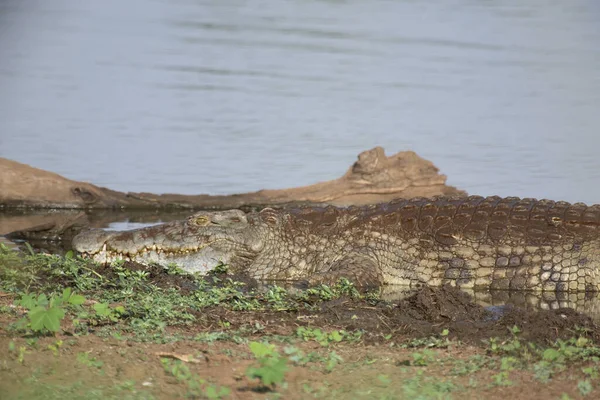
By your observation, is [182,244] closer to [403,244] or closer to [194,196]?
[403,244]

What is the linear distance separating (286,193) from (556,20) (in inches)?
651

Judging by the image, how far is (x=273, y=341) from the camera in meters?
6.21

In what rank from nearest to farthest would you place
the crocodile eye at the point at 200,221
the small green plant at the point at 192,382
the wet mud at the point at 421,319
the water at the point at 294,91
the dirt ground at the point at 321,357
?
the small green plant at the point at 192,382 < the dirt ground at the point at 321,357 < the wet mud at the point at 421,319 < the crocodile eye at the point at 200,221 < the water at the point at 294,91

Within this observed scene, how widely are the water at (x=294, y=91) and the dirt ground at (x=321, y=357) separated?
6543 mm

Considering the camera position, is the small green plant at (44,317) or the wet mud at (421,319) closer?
the small green plant at (44,317)

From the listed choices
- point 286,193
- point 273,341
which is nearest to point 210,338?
point 273,341

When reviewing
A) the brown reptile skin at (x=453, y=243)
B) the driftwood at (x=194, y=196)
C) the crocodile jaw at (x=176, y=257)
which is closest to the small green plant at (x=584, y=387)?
the brown reptile skin at (x=453, y=243)

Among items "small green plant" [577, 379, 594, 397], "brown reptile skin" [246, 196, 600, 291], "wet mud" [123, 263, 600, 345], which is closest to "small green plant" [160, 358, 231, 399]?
"wet mud" [123, 263, 600, 345]

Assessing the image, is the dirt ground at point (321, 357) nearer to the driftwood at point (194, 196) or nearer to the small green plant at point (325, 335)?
the small green plant at point (325, 335)

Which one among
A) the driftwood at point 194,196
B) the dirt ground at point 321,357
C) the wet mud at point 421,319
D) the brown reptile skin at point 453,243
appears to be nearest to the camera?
the dirt ground at point 321,357

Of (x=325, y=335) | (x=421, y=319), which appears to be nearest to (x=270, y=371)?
(x=325, y=335)

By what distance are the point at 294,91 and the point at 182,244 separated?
9.87 meters

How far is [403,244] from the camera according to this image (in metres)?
9.20

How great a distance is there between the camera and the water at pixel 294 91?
14.3 metres
